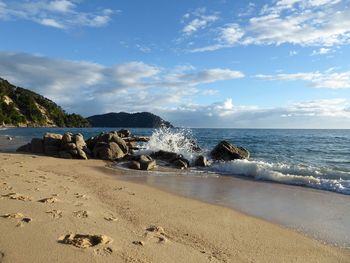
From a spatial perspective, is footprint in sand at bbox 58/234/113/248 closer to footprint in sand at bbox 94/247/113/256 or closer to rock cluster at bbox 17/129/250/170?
footprint in sand at bbox 94/247/113/256

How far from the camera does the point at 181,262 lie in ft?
16.9

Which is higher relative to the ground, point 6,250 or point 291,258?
point 6,250

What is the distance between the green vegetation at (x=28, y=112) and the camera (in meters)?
120

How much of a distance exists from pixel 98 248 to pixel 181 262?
121cm

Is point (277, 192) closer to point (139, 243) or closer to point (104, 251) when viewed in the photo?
point (139, 243)

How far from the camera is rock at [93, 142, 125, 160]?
21828 millimetres

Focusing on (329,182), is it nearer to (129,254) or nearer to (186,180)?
(186,180)

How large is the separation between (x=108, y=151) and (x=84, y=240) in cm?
1668

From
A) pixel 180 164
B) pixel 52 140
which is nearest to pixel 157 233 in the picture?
pixel 180 164

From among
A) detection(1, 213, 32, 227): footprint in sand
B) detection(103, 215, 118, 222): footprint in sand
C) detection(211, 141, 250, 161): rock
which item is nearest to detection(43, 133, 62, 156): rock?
detection(211, 141, 250, 161): rock

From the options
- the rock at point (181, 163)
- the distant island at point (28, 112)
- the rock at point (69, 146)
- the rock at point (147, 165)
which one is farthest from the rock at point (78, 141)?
the distant island at point (28, 112)

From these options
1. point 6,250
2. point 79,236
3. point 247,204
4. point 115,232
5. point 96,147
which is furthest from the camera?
point 96,147

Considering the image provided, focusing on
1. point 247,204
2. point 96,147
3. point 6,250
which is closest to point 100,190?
point 247,204

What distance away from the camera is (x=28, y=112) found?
135 meters
